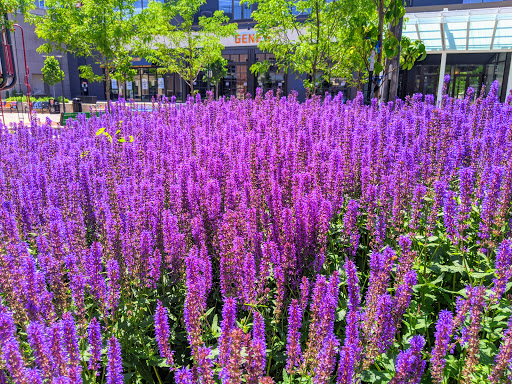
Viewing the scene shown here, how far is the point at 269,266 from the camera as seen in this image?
2.48m

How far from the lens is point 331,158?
13.0ft

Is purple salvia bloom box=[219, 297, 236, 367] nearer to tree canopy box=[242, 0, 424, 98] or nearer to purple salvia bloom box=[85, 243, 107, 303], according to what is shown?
purple salvia bloom box=[85, 243, 107, 303]

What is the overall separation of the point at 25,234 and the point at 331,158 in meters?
2.98

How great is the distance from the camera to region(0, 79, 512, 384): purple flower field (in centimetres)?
185

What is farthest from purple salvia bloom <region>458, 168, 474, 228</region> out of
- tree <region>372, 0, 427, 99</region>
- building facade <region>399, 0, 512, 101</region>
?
building facade <region>399, 0, 512, 101</region>

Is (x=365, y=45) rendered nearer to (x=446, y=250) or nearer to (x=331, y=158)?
(x=331, y=158)

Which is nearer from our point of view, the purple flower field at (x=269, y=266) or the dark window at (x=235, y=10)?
the purple flower field at (x=269, y=266)

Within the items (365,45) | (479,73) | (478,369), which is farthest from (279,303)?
(479,73)

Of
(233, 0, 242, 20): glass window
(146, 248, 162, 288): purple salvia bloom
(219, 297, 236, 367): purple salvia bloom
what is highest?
(233, 0, 242, 20): glass window

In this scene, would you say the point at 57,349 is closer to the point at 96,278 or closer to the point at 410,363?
the point at 96,278

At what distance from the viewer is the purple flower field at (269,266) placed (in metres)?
1.85

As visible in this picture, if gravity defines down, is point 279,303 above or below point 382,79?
below

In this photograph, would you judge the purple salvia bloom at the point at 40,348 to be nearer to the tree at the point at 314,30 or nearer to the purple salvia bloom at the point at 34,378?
the purple salvia bloom at the point at 34,378

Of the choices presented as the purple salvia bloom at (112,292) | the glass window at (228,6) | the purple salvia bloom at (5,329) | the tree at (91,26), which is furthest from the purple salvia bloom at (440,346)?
the glass window at (228,6)
